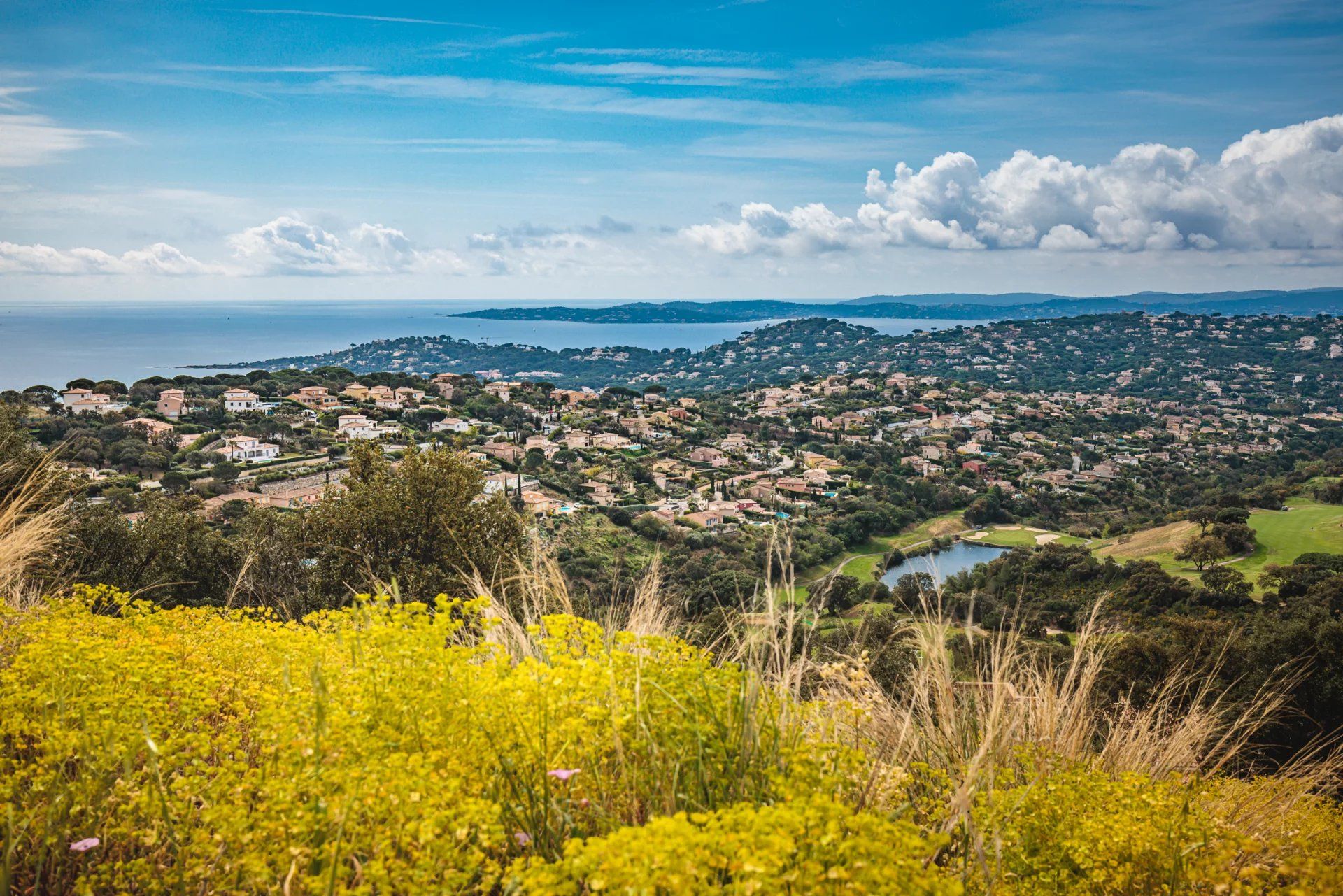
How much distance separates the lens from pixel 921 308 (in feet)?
603

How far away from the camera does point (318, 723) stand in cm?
171

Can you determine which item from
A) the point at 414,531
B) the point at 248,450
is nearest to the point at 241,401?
the point at 248,450

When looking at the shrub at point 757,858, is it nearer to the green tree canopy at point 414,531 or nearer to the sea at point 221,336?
the green tree canopy at point 414,531

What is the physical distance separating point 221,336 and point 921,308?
144324 mm

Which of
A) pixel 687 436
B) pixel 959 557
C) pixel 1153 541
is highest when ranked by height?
Result: pixel 687 436

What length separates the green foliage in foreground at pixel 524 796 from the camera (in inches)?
55.3

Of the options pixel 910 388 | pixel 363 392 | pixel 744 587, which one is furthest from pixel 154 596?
pixel 910 388

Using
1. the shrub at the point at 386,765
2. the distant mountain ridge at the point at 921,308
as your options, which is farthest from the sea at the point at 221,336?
the shrub at the point at 386,765

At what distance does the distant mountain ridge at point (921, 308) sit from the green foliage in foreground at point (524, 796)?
547 ft

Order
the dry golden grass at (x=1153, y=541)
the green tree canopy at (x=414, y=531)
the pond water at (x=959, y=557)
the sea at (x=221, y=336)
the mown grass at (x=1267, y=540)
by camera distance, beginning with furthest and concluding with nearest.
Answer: the sea at (x=221, y=336) → the pond water at (x=959, y=557) → the dry golden grass at (x=1153, y=541) → the mown grass at (x=1267, y=540) → the green tree canopy at (x=414, y=531)

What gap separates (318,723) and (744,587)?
54.2 ft

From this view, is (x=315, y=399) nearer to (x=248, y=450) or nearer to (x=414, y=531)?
(x=248, y=450)

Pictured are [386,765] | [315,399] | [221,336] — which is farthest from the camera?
[221,336]

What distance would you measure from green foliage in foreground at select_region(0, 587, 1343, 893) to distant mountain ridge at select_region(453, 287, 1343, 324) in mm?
166618
